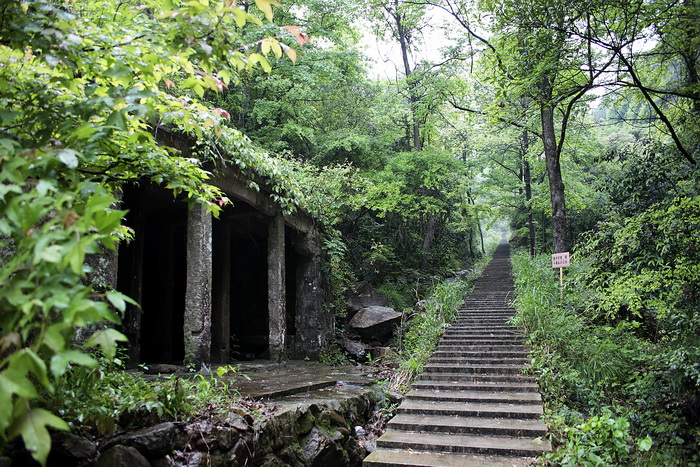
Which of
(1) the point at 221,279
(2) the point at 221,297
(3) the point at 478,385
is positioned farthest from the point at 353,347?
(3) the point at 478,385

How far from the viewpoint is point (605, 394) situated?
672 centimetres

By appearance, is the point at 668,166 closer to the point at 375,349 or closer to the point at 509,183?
the point at 375,349

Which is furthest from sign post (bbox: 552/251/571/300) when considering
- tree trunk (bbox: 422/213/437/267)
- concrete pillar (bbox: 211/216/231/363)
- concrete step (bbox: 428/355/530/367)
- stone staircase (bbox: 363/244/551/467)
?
tree trunk (bbox: 422/213/437/267)

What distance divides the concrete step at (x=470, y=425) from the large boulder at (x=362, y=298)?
21.9ft

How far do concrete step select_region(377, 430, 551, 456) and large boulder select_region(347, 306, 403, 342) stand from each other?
593cm

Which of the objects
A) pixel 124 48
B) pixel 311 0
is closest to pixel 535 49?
pixel 124 48

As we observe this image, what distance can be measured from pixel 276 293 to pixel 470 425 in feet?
15.7

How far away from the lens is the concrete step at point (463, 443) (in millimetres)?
4648

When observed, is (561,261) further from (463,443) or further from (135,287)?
(135,287)

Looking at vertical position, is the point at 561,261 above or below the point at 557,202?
below

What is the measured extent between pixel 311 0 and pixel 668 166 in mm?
11322

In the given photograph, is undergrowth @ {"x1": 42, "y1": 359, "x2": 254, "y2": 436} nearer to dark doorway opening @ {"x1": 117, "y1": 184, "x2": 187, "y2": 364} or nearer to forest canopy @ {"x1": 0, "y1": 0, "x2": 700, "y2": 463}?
forest canopy @ {"x1": 0, "y1": 0, "x2": 700, "y2": 463}

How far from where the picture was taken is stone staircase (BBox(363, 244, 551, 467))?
15.4ft

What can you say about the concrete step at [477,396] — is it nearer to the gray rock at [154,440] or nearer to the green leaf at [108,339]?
the gray rock at [154,440]
